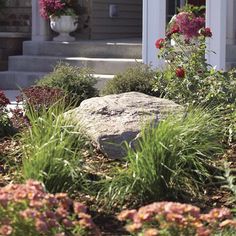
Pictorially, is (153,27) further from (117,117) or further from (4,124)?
(117,117)

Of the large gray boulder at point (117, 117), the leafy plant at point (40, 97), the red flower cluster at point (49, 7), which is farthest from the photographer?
the red flower cluster at point (49, 7)

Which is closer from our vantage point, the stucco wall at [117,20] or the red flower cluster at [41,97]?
the red flower cluster at [41,97]

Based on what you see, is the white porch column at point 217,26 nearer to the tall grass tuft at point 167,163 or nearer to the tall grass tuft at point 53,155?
the tall grass tuft at point 167,163

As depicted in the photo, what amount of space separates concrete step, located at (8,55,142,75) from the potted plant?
2.14 feet

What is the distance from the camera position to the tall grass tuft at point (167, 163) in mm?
5270

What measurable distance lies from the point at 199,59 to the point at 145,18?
117 inches

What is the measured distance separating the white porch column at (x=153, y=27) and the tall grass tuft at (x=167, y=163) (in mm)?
5017

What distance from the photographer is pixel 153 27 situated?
10.9m

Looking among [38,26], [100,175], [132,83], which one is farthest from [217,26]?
[100,175]

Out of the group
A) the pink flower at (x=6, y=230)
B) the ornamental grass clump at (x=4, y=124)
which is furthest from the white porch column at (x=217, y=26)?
the pink flower at (x=6, y=230)

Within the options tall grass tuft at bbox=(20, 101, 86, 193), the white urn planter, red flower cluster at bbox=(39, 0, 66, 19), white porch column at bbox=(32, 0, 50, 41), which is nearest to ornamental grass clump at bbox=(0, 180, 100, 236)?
tall grass tuft at bbox=(20, 101, 86, 193)

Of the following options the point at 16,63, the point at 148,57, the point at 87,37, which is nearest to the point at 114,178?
the point at 148,57

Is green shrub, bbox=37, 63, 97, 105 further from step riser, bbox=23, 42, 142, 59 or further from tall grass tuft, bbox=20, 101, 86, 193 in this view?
tall grass tuft, bbox=20, 101, 86, 193

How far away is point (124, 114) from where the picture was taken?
633 cm
